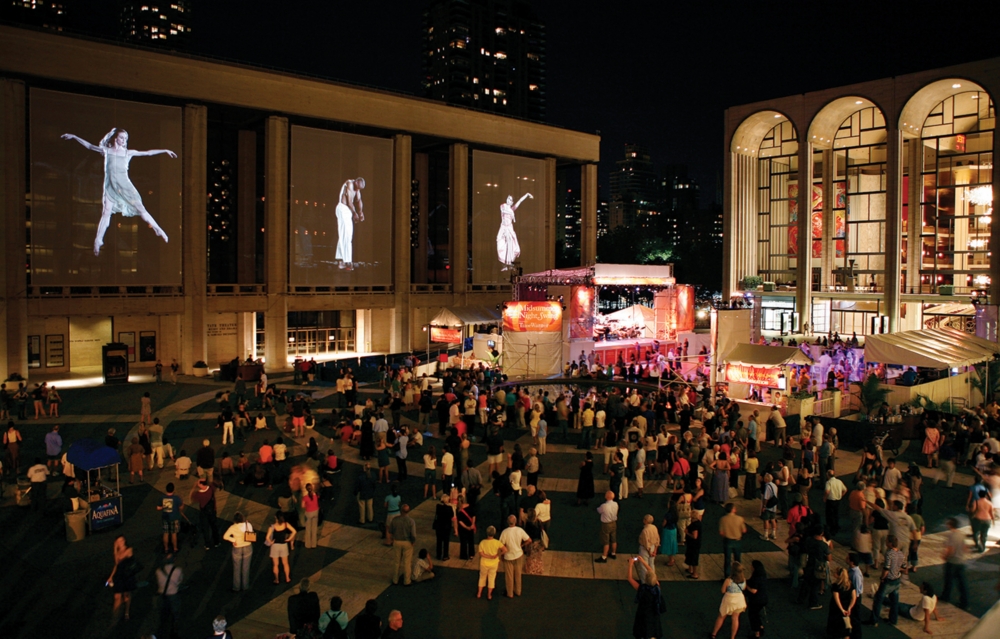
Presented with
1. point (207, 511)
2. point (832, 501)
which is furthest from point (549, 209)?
point (207, 511)

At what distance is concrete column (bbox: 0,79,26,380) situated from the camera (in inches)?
1175

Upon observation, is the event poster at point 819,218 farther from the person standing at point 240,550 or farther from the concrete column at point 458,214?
the person standing at point 240,550

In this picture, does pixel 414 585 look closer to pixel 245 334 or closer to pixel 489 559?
pixel 489 559

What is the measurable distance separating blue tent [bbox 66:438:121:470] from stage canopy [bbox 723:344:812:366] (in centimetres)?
1753

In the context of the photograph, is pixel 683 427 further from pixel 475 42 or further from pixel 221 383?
pixel 475 42

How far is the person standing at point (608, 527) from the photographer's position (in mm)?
11391

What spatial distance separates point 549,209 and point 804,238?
54.3 feet

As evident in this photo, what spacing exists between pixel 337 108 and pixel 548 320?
60.8ft

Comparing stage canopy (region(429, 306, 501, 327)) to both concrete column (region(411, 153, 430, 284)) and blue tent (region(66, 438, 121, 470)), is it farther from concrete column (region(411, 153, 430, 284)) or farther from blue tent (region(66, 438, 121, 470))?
blue tent (region(66, 438, 121, 470))

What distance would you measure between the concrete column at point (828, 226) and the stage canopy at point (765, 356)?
25641 mm

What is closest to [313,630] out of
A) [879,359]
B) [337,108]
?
[879,359]

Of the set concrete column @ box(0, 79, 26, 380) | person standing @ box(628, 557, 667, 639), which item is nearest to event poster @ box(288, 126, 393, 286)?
concrete column @ box(0, 79, 26, 380)

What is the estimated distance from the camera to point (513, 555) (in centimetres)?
1014

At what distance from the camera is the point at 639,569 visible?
872 cm
